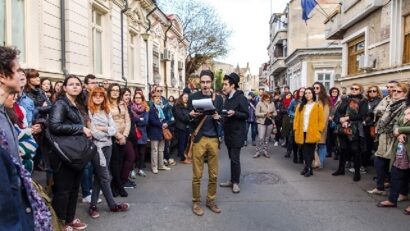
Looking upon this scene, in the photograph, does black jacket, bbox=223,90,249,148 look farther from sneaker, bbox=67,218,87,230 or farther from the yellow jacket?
sneaker, bbox=67,218,87,230

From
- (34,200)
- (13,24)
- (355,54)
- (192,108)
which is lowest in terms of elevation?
(34,200)

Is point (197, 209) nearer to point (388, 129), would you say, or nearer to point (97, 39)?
point (388, 129)

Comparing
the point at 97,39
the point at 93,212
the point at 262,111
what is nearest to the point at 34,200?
the point at 93,212

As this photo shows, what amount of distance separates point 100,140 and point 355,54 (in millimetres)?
12848

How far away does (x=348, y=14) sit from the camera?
49.4 feet

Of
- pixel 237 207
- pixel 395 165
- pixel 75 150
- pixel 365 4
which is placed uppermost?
pixel 365 4

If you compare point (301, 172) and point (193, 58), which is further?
point (193, 58)

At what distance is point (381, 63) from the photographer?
38.3 feet

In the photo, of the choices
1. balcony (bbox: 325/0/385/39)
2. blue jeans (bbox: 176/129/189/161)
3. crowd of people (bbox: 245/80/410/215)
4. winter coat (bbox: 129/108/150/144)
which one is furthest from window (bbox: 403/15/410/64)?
winter coat (bbox: 129/108/150/144)

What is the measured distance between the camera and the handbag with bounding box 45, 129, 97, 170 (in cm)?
427

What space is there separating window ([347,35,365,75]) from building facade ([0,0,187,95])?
8.91 meters

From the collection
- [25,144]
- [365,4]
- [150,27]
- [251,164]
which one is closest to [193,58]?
[150,27]

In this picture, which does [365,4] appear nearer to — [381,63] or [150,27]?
[381,63]

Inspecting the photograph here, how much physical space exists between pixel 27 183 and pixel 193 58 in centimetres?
3643
